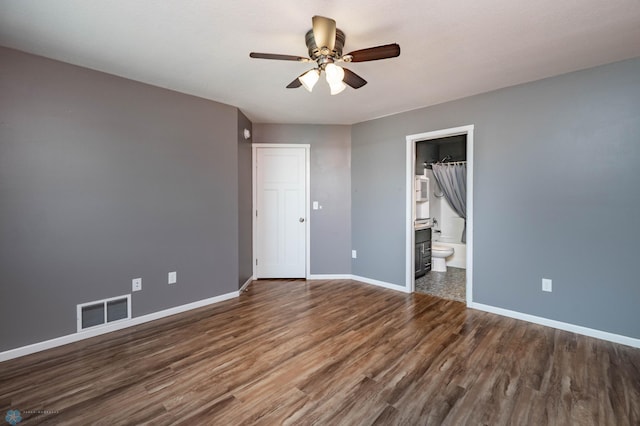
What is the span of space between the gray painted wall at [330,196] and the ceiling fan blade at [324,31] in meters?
2.53

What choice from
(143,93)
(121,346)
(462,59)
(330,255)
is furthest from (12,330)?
(462,59)

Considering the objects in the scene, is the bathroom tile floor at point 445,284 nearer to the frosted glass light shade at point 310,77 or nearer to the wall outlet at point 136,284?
the frosted glass light shade at point 310,77

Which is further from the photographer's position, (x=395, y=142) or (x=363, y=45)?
(x=395, y=142)

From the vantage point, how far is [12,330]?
2.16 meters

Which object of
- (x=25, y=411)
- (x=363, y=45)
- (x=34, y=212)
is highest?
(x=363, y=45)

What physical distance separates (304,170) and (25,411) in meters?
3.57

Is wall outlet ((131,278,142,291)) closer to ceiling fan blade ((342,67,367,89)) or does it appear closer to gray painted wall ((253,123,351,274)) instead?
gray painted wall ((253,123,351,274))

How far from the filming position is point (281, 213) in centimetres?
431

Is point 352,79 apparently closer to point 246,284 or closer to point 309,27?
point 309,27

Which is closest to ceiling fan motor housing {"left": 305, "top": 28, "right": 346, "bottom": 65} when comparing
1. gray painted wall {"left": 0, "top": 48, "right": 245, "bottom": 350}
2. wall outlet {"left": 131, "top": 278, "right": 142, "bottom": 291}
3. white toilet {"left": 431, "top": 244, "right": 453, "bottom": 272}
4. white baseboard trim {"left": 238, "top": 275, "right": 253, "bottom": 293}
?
gray painted wall {"left": 0, "top": 48, "right": 245, "bottom": 350}

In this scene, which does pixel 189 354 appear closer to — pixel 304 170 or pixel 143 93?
pixel 143 93

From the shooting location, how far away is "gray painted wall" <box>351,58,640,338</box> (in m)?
2.36

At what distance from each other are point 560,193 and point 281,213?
3.34 metres

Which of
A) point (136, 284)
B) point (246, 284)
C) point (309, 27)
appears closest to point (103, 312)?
point (136, 284)
